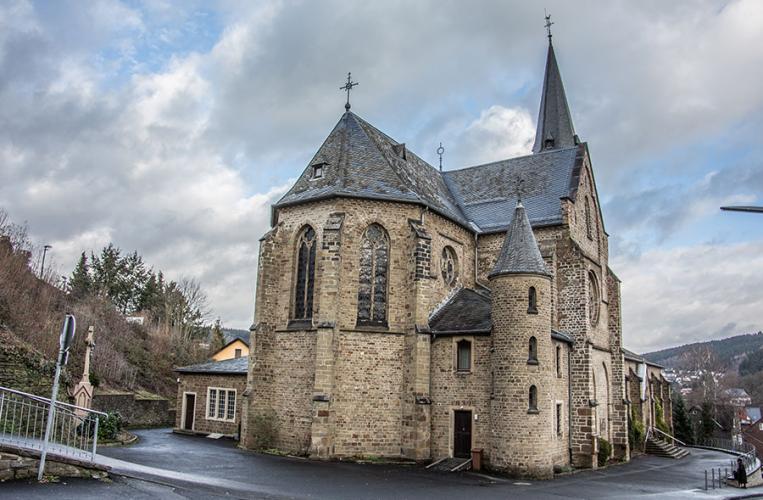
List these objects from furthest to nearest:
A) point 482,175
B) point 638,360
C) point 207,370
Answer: point 638,360, point 482,175, point 207,370

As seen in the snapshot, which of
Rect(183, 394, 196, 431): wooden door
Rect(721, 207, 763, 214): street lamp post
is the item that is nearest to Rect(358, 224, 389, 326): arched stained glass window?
Rect(183, 394, 196, 431): wooden door

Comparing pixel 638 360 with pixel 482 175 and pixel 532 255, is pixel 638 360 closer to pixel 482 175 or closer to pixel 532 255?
pixel 482 175

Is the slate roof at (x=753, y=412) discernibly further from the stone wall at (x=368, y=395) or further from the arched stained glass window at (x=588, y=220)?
the stone wall at (x=368, y=395)

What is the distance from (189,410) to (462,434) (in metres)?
15.7

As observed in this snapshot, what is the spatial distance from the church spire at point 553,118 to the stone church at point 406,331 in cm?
1036

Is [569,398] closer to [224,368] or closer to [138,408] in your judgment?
[224,368]

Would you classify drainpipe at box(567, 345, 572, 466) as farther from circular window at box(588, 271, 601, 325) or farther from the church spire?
the church spire

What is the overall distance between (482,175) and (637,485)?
1819cm

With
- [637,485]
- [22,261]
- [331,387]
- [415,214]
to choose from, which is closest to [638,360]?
[637,485]

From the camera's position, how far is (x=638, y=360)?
3906cm

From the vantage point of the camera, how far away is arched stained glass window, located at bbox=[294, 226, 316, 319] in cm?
2414

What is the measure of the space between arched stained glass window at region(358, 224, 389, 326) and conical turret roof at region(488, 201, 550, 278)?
4284 millimetres

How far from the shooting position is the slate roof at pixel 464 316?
23109mm

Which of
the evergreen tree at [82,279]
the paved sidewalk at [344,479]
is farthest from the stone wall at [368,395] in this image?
the evergreen tree at [82,279]
